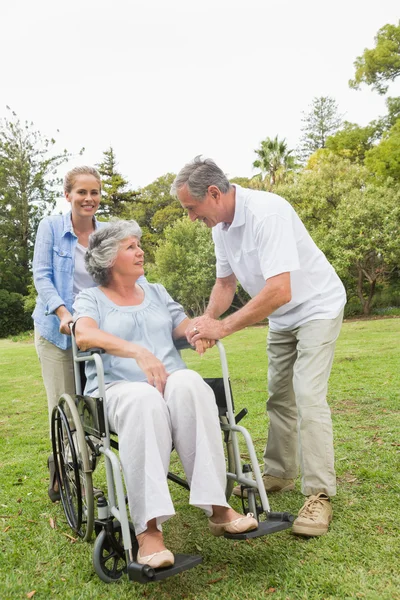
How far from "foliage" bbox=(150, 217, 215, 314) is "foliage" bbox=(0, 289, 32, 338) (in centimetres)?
594

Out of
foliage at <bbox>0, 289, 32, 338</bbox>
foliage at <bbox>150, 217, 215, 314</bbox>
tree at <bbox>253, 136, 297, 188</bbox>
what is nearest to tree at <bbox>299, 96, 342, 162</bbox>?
tree at <bbox>253, 136, 297, 188</bbox>

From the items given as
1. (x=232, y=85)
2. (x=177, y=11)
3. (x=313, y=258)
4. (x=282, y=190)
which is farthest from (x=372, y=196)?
(x=313, y=258)

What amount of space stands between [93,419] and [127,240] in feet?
2.50

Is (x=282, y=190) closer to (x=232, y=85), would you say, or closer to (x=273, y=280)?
(x=232, y=85)

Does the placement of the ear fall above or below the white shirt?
above

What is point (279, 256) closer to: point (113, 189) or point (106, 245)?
point (106, 245)

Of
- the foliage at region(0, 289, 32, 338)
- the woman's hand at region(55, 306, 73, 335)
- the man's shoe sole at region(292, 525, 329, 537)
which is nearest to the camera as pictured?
the man's shoe sole at region(292, 525, 329, 537)

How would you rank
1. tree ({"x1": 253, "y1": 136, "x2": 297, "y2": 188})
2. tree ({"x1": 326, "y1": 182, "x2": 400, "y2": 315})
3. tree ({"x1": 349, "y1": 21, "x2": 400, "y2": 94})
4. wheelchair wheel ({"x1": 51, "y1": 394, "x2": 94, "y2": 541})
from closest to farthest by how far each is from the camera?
wheelchair wheel ({"x1": 51, "y1": 394, "x2": 94, "y2": 541}) → tree ({"x1": 326, "y1": 182, "x2": 400, "y2": 315}) → tree ({"x1": 349, "y1": 21, "x2": 400, "y2": 94}) → tree ({"x1": 253, "y1": 136, "x2": 297, "y2": 188})

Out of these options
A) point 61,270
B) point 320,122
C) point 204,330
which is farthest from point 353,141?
point 204,330

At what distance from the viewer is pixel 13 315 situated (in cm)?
2477

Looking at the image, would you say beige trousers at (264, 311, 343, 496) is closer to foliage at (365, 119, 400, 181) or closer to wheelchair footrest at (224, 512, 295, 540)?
wheelchair footrest at (224, 512, 295, 540)

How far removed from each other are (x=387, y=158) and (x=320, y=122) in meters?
15.4

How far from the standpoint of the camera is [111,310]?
2.49 metres

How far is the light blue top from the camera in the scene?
2.36 metres
